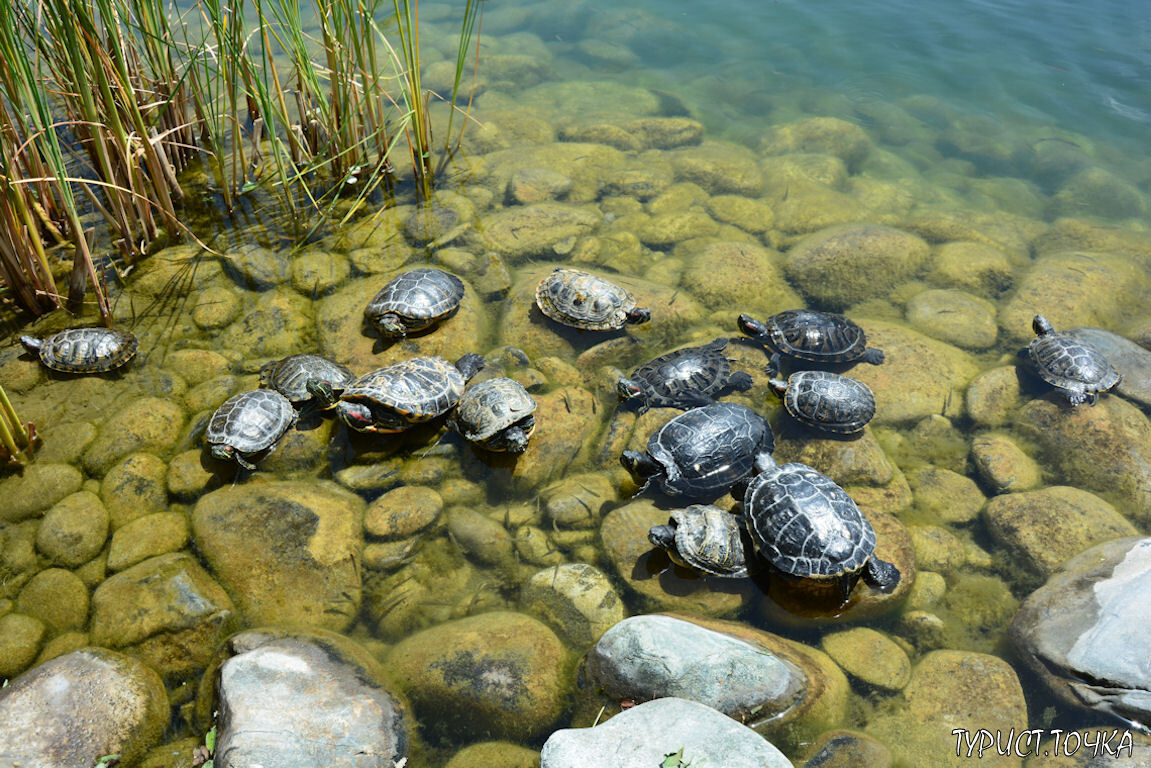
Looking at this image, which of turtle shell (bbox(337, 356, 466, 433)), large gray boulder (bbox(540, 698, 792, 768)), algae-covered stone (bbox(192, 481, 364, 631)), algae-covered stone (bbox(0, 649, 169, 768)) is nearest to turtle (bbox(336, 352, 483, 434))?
turtle shell (bbox(337, 356, 466, 433))

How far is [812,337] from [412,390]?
13.9ft

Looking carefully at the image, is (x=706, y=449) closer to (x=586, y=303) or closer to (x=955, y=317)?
(x=586, y=303)

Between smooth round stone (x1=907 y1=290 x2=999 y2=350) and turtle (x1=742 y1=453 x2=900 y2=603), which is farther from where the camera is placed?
smooth round stone (x1=907 y1=290 x2=999 y2=350)

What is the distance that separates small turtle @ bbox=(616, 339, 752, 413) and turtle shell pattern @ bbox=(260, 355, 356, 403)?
2688 millimetres

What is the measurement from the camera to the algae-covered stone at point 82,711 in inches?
149

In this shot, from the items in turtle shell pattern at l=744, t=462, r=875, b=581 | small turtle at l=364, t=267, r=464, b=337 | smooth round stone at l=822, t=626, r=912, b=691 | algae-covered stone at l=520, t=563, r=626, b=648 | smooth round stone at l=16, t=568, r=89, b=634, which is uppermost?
small turtle at l=364, t=267, r=464, b=337

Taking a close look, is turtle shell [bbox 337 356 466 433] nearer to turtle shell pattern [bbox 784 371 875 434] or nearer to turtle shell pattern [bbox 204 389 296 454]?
turtle shell pattern [bbox 204 389 296 454]

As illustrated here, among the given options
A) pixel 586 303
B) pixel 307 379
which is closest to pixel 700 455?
pixel 586 303

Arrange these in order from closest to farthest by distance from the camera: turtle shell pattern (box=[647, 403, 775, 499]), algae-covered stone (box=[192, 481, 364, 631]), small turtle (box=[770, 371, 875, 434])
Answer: algae-covered stone (box=[192, 481, 364, 631]), turtle shell pattern (box=[647, 403, 775, 499]), small turtle (box=[770, 371, 875, 434])

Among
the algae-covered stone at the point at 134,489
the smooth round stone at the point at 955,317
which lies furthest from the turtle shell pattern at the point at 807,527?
the algae-covered stone at the point at 134,489

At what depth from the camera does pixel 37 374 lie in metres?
6.10

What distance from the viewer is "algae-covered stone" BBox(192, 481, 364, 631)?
4.80 meters

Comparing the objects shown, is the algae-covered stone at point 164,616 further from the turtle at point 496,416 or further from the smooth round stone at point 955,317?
the smooth round stone at point 955,317

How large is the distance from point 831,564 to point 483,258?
17.8 feet
